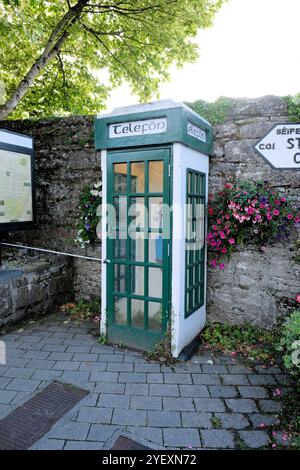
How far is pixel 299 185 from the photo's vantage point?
13.8 ft

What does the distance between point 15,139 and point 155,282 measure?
115 inches

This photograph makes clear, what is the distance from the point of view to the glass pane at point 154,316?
396cm

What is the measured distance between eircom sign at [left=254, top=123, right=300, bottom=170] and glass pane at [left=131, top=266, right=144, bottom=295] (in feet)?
6.61

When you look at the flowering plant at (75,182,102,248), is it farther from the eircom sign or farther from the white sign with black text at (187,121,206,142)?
the eircom sign

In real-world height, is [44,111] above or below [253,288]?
above

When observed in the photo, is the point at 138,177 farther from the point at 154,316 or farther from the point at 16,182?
the point at 16,182

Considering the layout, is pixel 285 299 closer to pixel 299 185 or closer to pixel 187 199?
pixel 299 185

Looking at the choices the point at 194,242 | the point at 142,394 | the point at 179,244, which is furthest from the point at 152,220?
the point at 142,394

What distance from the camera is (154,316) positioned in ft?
13.1

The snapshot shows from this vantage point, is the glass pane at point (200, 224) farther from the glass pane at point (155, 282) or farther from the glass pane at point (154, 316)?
the glass pane at point (154, 316)

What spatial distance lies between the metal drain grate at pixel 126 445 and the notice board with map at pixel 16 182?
321cm

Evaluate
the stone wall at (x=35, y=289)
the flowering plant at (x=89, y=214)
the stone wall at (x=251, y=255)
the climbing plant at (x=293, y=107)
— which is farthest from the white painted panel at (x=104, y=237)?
the climbing plant at (x=293, y=107)
